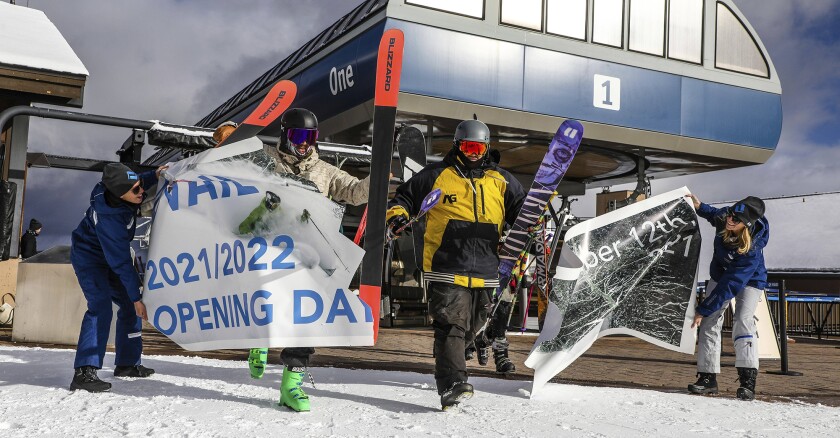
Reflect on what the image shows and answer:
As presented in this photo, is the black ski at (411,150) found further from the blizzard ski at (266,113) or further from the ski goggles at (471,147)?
the ski goggles at (471,147)

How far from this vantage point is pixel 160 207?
466 centimetres

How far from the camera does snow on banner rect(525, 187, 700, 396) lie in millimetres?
5371

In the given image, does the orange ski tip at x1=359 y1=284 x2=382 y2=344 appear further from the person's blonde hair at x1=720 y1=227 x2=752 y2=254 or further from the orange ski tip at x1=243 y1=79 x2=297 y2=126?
the person's blonde hair at x1=720 y1=227 x2=752 y2=254

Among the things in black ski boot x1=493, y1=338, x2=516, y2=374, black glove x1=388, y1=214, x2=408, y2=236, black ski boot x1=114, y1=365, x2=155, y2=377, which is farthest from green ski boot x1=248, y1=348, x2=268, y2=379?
black ski boot x1=493, y1=338, x2=516, y2=374

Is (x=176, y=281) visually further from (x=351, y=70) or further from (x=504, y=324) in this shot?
(x=351, y=70)

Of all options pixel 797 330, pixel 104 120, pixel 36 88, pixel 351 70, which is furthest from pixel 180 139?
pixel 797 330

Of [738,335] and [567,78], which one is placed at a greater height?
[567,78]

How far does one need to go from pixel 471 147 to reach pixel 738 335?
2779 millimetres

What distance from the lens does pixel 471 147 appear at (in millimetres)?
4938

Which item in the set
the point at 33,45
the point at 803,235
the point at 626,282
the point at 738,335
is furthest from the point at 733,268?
the point at 803,235

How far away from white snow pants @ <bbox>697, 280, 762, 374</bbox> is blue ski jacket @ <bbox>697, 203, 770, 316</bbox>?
0.09 metres

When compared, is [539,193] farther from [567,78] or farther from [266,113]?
[567,78]

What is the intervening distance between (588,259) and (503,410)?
1.57 metres

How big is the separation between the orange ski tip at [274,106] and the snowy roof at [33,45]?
6.34 meters
